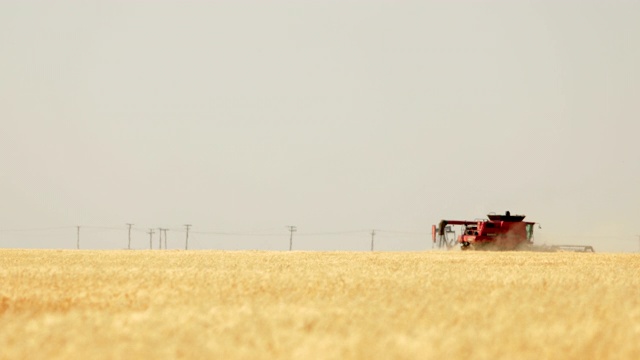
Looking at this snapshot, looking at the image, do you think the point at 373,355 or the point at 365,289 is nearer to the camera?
the point at 373,355

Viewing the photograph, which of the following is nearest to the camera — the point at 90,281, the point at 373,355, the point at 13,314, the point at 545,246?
the point at 373,355

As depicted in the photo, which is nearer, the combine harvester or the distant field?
the distant field

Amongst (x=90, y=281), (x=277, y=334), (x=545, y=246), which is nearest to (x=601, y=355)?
(x=277, y=334)

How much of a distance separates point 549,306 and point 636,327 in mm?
1954

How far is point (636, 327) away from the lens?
6879 millimetres

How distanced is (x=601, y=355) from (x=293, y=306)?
350 centimetres

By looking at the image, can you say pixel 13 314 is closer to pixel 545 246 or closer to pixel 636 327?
pixel 636 327

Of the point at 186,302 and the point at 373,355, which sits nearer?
the point at 373,355

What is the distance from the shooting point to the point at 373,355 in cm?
540

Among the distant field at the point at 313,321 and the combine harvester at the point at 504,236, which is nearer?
the distant field at the point at 313,321

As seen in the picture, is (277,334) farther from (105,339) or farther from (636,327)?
(636,327)

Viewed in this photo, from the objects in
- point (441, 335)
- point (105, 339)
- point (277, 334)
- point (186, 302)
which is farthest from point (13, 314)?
point (441, 335)

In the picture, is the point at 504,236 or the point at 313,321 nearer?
the point at 313,321

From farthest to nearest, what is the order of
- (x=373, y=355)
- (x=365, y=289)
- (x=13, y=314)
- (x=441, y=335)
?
(x=365, y=289)
(x=13, y=314)
(x=441, y=335)
(x=373, y=355)
